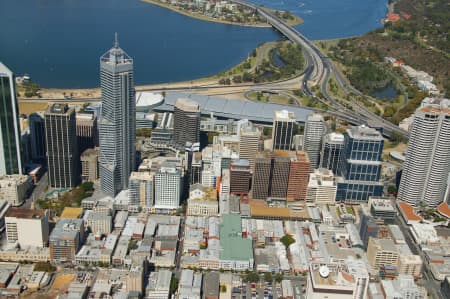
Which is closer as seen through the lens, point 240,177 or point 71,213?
point 71,213

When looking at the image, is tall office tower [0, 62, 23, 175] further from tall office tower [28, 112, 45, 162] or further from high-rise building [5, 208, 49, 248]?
high-rise building [5, 208, 49, 248]

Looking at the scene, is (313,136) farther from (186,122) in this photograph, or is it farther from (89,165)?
(89,165)

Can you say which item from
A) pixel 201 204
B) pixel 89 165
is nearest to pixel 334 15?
pixel 89 165

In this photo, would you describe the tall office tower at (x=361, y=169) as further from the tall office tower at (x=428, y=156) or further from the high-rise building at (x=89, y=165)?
the high-rise building at (x=89, y=165)

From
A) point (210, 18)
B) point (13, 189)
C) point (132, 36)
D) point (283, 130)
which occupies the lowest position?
point (13, 189)

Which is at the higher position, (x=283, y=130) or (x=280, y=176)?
(x=283, y=130)

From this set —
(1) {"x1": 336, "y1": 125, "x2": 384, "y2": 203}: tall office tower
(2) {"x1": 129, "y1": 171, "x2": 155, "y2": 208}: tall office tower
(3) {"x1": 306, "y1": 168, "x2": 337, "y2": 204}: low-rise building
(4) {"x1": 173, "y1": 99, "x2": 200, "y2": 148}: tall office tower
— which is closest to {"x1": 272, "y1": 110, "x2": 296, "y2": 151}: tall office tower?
(3) {"x1": 306, "y1": 168, "x2": 337, "y2": 204}: low-rise building
